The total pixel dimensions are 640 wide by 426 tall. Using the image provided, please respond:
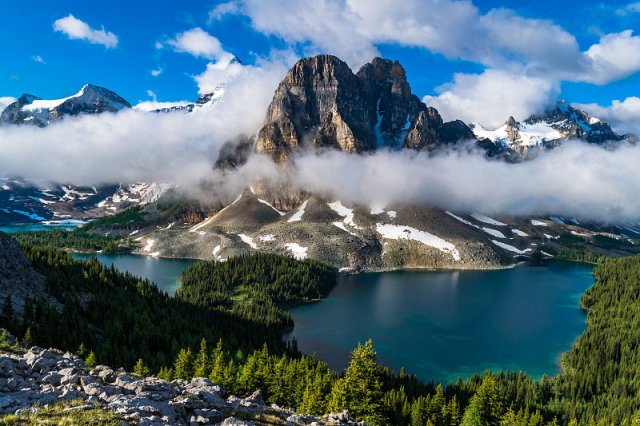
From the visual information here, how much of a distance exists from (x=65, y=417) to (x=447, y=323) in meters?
107

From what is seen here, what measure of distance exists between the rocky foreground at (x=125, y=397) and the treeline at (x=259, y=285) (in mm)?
78301

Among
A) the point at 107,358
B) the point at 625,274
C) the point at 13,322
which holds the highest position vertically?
the point at 625,274

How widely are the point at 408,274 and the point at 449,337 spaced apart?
7838 centimetres

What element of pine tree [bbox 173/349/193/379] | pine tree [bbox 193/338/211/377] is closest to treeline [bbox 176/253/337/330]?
pine tree [bbox 193/338/211/377]

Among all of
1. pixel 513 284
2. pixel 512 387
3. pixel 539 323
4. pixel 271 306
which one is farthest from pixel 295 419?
pixel 513 284

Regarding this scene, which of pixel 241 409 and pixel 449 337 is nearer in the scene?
pixel 241 409

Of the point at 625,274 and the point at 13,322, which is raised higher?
the point at 625,274

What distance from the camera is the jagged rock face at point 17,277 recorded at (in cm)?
6222

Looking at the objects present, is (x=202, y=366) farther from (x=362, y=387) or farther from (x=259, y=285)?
(x=259, y=285)

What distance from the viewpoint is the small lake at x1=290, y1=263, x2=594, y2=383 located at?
295 feet

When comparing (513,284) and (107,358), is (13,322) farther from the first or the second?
(513,284)

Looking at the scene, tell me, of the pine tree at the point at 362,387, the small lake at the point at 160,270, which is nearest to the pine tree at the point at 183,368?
the pine tree at the point at 362,387

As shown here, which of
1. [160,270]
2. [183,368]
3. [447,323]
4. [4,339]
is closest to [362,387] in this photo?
[183,368]

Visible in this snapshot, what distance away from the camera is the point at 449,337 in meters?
104
